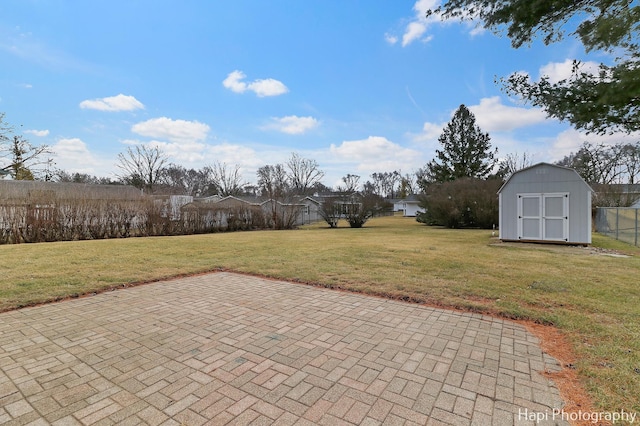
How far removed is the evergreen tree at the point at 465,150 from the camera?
29.7 metres

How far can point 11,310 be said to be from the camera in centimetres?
420

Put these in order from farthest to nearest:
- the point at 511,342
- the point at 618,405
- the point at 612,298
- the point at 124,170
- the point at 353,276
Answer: the point at 124,170, the point at 353,276, the point at 612,298, the point at 511,342, the point at 618,405

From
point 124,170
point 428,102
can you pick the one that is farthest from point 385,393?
point 124,170

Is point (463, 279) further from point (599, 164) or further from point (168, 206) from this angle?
point (599, 164)

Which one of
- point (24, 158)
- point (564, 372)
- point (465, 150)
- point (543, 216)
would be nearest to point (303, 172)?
point (465, 150)

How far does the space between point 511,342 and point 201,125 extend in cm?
2321

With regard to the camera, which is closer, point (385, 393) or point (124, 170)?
point (385, 393)

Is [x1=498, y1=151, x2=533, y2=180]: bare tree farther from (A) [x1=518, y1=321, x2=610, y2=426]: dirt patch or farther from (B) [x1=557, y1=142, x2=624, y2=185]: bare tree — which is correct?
(A) [x1=518, y1=321, x2=610, y2=426]: dirt patch

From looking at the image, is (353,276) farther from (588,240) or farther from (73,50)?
(73,50)

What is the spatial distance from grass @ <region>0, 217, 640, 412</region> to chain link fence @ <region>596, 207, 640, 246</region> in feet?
15.2

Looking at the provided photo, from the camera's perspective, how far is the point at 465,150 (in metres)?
29.9

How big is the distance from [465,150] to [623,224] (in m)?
17.4

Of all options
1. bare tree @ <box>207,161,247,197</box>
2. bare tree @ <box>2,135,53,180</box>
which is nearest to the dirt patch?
bare tree @ <box>2,135,53,180</box>

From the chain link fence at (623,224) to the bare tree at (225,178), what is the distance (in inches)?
1611
